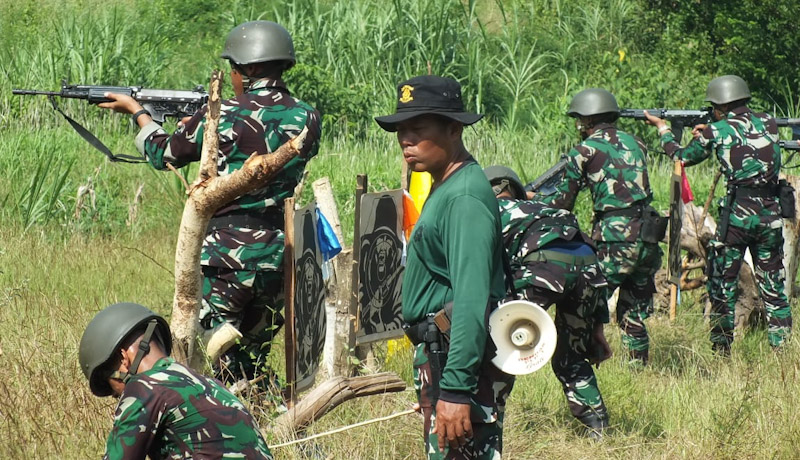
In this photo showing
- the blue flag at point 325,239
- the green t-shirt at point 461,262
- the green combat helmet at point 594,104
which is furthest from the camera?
→ the green combat helmet at point 594,104

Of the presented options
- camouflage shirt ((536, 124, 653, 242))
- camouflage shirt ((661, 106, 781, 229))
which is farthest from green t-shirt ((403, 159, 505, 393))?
camouflage shirt ((661, 106, 781, 229))

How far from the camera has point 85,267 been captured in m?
9.48

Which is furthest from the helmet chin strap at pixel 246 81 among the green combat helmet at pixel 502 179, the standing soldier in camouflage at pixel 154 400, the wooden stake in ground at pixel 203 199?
the standing soldier in camouflage at pixel 154 400

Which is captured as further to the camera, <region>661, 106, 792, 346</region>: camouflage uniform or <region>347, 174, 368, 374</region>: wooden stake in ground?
<region>661, 106, 792, 346</region>: camouflage uniform

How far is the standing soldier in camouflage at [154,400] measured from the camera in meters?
3.40

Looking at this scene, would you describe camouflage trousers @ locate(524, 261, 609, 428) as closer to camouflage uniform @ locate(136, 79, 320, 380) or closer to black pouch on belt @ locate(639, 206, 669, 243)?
camouflage uniform @ locate(136, 79, 320, 380)

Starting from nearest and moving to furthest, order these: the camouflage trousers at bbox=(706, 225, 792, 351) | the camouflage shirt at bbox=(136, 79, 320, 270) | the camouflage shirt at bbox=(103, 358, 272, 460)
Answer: the camouflage shirt at bbox=(103, 358, 272, 460) < the camouflage shirt at bbox=(136, 79, 320, 270) < the camouflage trousers at bbox=(706, 225, 792, 351)

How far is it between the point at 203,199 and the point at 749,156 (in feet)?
17.2

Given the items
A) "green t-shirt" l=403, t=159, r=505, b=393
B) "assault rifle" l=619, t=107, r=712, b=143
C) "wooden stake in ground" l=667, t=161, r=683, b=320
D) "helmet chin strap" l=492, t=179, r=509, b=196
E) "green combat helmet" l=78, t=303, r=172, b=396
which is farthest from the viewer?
"assault rifle" l=619, t=107, r=712, b=143

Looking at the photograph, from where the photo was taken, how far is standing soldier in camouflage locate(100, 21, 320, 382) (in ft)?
17.5

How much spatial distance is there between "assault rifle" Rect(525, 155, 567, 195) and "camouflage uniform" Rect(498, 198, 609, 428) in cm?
297

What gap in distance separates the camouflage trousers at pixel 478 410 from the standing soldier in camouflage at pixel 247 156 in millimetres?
1490

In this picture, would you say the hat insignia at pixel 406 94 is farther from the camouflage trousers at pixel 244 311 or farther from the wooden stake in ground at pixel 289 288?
the camouflage trousers at pixel 244 311

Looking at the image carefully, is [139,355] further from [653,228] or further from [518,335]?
[653,228]
